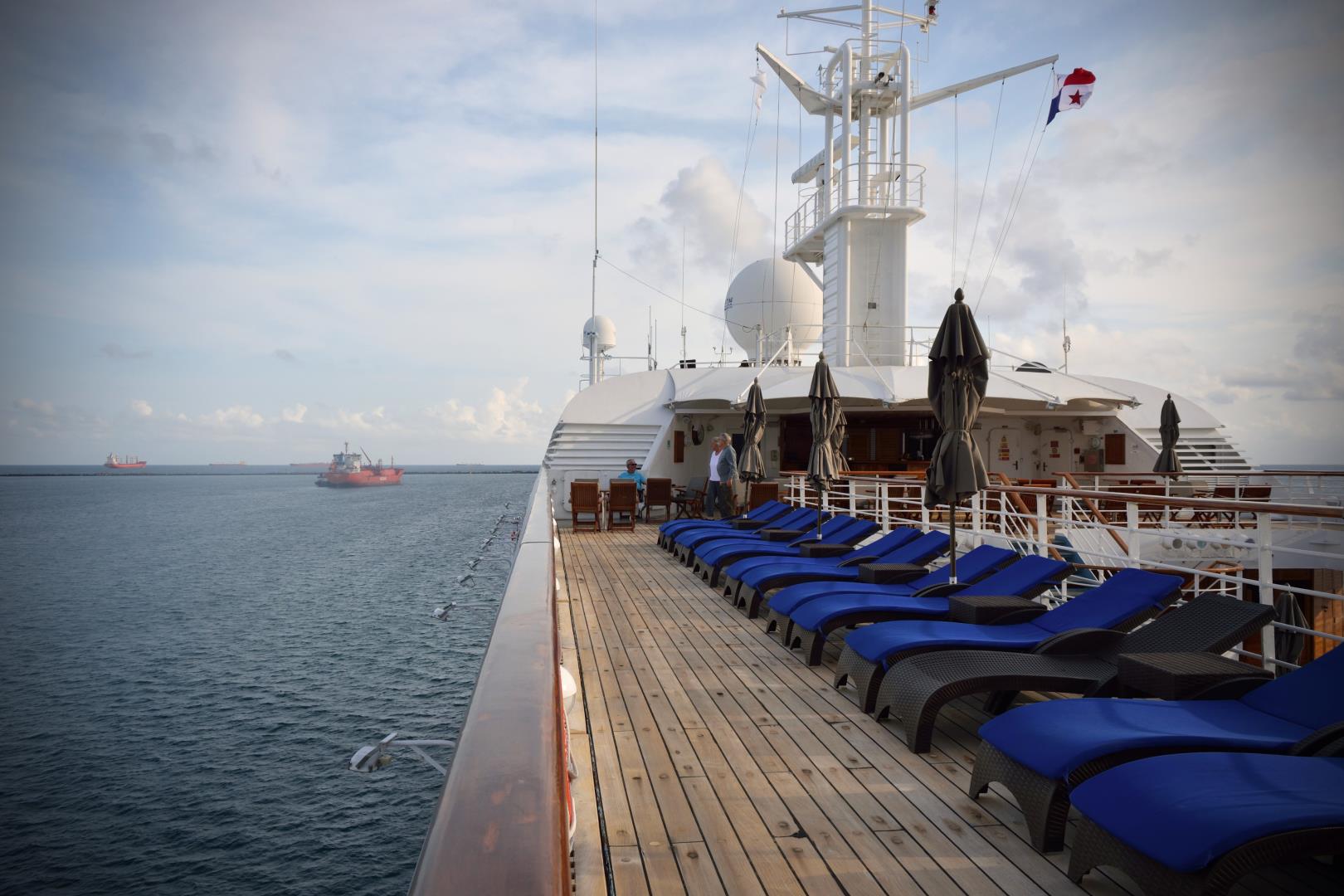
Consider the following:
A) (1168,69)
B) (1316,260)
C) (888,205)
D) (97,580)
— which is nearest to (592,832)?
(888,205)

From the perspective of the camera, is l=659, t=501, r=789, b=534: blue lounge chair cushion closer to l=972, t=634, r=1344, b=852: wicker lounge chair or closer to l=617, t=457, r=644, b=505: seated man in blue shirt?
l=617, t=457, r=644, b=505: seated man in blue shirt

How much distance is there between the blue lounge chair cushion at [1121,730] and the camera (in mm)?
2340

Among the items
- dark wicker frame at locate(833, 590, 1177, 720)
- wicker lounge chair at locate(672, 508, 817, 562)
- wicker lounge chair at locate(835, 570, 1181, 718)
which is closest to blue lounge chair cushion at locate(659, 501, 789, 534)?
wicker lounge chair at locate(672, 508, 817, 562)

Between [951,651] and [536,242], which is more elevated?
[536,242]

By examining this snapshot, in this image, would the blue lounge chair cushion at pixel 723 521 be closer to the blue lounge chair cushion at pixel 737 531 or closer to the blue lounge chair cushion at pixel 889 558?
the blue lounge chair cushion at pixel 737 531

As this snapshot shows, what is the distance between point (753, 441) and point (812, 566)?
478cm

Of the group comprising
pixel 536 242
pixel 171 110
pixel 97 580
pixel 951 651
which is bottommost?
pixel 97 580

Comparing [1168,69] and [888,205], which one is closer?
[1168,69]

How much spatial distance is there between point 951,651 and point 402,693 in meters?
9.90

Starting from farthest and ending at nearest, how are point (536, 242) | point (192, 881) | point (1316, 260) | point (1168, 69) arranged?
point (1316, 260), point (536, 242), point (1168, 69), point (192, 881)

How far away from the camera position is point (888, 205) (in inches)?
665

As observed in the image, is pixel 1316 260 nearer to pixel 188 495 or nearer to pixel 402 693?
pixel 402 693

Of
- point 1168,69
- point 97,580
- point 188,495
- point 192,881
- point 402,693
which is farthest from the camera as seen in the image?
point 188,495

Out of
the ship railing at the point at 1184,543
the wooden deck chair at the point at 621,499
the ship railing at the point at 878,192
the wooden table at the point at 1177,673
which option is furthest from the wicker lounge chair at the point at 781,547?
the ship railing at the point at 878,192
